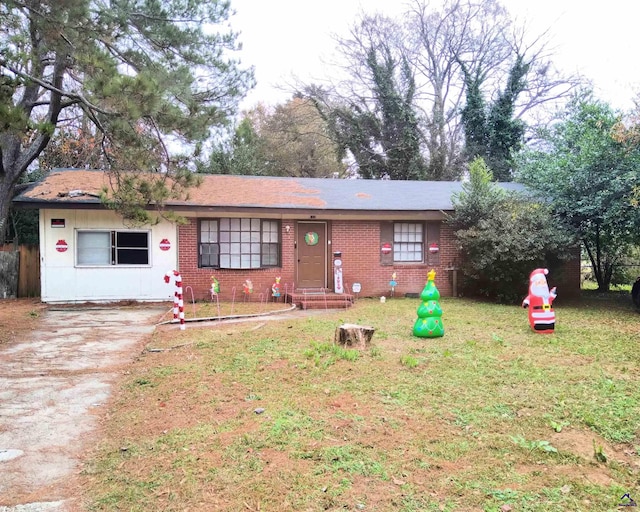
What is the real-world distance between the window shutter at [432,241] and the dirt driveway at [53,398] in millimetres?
8366

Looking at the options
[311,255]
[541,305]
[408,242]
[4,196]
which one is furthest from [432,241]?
[4,196]

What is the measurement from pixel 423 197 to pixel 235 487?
12.8 metres

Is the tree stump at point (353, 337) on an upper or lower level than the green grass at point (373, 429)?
upper

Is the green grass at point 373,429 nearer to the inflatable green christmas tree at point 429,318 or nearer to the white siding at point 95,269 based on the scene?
the inflatable green christmas tree at point 429,318

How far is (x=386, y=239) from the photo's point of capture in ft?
45.9

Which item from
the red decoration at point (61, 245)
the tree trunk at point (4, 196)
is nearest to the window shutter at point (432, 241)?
the red decoration at point (61, 245)

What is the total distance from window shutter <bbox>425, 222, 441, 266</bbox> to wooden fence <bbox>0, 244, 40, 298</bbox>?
1166 centimetres

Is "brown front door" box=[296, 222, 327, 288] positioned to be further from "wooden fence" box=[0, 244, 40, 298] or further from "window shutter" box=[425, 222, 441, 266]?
"wooden fence" box=[0, 244, 40, 298]

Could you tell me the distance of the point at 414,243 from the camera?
1426 centimetres

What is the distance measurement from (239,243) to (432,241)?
5.83 meters

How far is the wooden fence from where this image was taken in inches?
518

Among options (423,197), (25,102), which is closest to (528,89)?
(423,197)

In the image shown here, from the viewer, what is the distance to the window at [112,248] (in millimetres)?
12242

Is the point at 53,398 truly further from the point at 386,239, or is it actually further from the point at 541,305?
the point at 386,239
